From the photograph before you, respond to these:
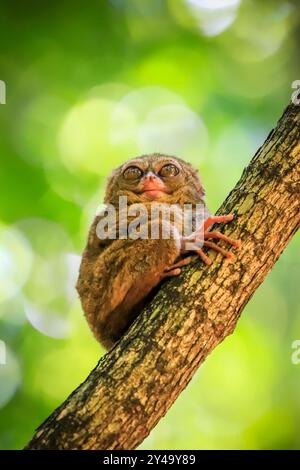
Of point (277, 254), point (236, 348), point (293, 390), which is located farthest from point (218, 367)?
point (277, 254)

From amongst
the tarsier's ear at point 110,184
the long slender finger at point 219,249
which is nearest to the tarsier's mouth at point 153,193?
the tarsier's ear at point 110,184

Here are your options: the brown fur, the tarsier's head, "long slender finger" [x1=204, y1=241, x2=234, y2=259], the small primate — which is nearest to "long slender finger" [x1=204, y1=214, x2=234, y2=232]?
the small primate

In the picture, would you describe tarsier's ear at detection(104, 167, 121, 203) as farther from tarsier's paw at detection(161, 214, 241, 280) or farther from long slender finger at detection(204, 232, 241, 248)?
long slender finger at detection(204, 232, 241, 248)

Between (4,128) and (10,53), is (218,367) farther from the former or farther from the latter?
(10,53)

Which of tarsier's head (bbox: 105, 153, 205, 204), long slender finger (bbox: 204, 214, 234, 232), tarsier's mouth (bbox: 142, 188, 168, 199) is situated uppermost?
tarsier's head (bbox: 105, 153, 205, 204)

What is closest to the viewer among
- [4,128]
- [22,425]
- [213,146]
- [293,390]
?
[22,425]

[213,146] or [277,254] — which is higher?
[213,146]

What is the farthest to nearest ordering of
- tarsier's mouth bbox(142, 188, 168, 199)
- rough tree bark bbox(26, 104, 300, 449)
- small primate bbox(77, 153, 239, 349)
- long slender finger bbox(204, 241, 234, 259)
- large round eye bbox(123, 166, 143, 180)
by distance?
large round eye bbox(123, 166, 143, 180), tarsier's mouth bbox(142, 188, 168, 199), small primate bbox(77, 153, 239, 349), long slender finger bbox(204, 241, 234, 259), rough tree bark bbox(26, 104, 300, 449)

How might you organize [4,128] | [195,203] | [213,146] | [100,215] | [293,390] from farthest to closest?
[213,146] → [4,128] → [293,390] → [195,203] → [100,215]
